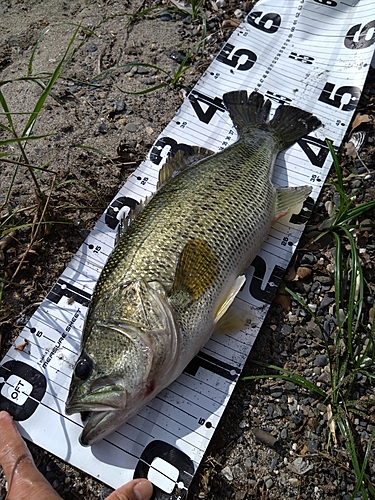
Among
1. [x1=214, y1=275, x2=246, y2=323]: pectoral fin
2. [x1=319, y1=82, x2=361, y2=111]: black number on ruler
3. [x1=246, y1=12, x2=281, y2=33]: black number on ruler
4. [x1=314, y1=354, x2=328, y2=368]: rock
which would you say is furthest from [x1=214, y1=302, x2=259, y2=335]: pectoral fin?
[x1=246, y1=12, x2=281, y2=33]: black number on ruler

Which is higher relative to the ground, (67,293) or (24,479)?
(67,293)

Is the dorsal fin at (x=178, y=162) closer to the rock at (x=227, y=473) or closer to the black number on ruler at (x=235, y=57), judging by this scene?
the black number on ruler at (x=235, y=57)

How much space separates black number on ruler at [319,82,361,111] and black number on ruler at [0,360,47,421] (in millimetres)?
3575

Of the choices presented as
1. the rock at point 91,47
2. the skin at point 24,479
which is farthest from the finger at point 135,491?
Answer: the rock at point 91,47

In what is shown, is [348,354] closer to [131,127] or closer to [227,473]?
[227,473]

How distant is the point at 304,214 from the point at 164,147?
4.51 feet

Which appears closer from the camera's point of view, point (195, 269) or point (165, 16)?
point (195, 269)

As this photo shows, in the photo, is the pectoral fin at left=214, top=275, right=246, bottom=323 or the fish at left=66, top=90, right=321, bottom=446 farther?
the pectoral fin at left=214, top=275, right=246, bottom=323

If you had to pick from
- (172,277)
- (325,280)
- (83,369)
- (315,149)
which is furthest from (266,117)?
(83,369)

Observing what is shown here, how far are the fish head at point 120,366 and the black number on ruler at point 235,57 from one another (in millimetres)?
2900

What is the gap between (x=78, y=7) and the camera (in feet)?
16.5

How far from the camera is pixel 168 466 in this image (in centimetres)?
284

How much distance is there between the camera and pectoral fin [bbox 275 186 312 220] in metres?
3.60

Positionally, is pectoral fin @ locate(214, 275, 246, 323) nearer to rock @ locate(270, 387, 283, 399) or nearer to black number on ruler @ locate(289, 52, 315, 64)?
rock @ locate(270, 387, 283, 399)
